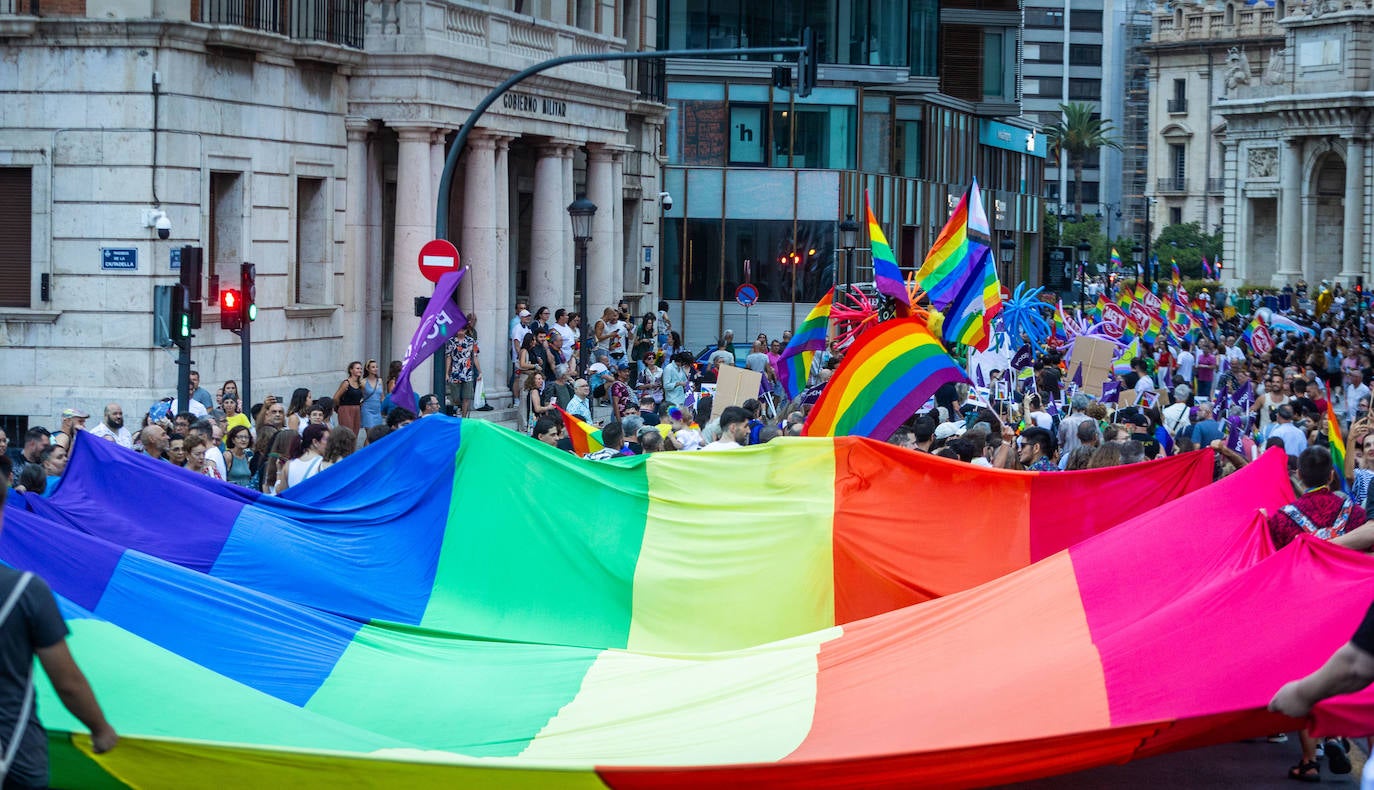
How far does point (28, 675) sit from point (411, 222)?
22.5 m

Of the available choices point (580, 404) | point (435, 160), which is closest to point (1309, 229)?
point (435, 160)

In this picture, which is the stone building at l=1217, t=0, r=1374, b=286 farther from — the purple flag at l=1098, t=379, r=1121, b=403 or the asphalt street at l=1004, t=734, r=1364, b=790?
the asphalt street at l=1004, t=734, r=1364, b=790

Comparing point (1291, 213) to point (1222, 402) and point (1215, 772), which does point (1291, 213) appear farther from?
point (1215, 772)

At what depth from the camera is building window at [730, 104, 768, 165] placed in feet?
166

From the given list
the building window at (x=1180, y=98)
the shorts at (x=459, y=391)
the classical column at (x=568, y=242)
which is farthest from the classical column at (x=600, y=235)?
the building window at (x=1180, y=98)

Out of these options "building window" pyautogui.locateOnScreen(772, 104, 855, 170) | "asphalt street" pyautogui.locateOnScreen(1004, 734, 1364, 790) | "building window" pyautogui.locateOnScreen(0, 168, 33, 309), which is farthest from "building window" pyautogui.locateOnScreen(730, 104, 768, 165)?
"asphalt street" pyautogui.locateOnScreen(1004, 734, 1364, 790)

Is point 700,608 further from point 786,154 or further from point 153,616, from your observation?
point 786,154

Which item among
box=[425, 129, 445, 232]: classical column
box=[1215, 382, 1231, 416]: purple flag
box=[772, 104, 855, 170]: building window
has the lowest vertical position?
box=[1215, 382, 1231, 416]: purple flag

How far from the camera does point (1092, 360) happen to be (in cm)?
2264

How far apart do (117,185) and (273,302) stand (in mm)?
3263

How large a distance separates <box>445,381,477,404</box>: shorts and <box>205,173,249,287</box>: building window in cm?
327

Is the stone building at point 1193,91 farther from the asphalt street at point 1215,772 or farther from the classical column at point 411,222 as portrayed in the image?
the asphalt street at point 1215,772

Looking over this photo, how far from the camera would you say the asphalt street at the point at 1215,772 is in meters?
10.2

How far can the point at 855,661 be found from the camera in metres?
9.08
